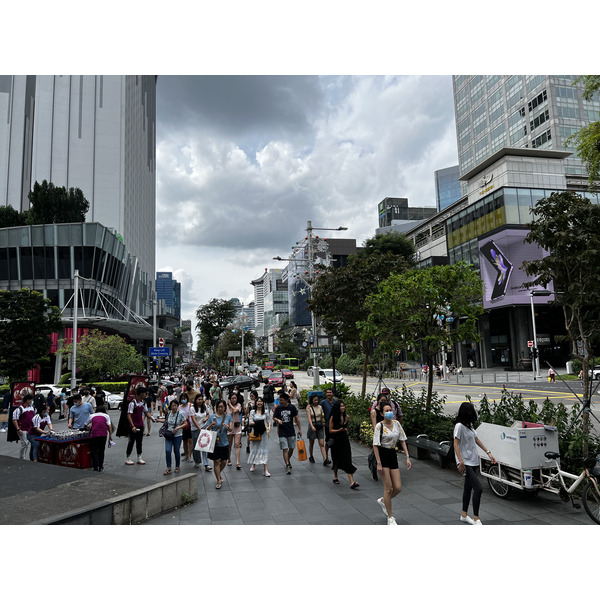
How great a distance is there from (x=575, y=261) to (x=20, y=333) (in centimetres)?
3042

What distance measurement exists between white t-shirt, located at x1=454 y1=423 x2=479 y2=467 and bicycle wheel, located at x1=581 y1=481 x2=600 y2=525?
1454 mm

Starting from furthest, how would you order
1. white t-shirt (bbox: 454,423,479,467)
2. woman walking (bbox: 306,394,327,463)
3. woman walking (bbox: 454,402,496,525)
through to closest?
woman walking (bbox: 306,394,327,463), white t-shirt (bbox: 454,423,479,467), woman walking (bbox: 454,402,496,525)

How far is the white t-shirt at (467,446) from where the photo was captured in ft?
20.6

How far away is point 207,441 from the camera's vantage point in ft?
28.6

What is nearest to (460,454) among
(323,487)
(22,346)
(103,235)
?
(323,487)

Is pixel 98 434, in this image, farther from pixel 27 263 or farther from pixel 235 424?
pixel 27 263

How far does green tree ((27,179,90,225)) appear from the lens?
55.5 meters

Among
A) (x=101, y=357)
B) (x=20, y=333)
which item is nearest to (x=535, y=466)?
(x=20, y=333)

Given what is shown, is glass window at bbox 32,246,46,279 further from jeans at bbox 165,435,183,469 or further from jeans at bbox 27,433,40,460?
jeans at bbox 165,435,183,469

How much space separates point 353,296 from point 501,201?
127 feet

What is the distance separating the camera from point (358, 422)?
1338cm

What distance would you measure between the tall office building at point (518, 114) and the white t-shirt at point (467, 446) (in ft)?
230

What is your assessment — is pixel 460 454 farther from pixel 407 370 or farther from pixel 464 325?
pixel 407 370

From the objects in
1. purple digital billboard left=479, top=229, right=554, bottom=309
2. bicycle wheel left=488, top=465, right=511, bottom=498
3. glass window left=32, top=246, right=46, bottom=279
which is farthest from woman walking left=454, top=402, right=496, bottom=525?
glass window left=32, top=246, right=46, bottom=279
